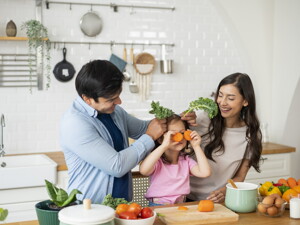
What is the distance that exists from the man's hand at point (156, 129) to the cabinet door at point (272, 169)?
2.37 meters

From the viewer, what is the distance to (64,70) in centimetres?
442

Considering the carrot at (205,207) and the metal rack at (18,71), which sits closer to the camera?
the carrot at (205,207)

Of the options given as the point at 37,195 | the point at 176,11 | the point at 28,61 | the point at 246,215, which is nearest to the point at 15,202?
the point at 37,195

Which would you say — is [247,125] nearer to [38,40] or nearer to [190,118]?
[190,118]

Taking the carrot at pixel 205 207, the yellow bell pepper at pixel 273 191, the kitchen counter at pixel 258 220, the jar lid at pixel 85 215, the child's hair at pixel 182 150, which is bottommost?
the kitchen counter at pixel 258 220

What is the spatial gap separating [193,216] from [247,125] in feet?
3.06

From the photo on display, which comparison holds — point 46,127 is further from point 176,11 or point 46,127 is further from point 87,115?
point 87,115

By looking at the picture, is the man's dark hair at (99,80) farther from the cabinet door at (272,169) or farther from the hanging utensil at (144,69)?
the cabinet door at (272,169)

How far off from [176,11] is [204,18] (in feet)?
1.17

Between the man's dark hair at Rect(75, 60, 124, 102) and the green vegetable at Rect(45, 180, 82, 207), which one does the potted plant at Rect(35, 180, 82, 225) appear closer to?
the green vegetable at Rect(45, 180, 82, 207)

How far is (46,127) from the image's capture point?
4426mm

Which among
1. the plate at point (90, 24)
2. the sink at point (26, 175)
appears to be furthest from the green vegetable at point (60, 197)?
the plate at point (90, 24)

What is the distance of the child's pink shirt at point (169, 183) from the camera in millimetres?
2619

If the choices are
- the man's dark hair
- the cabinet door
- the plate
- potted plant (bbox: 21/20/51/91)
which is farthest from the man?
the cabinet door
